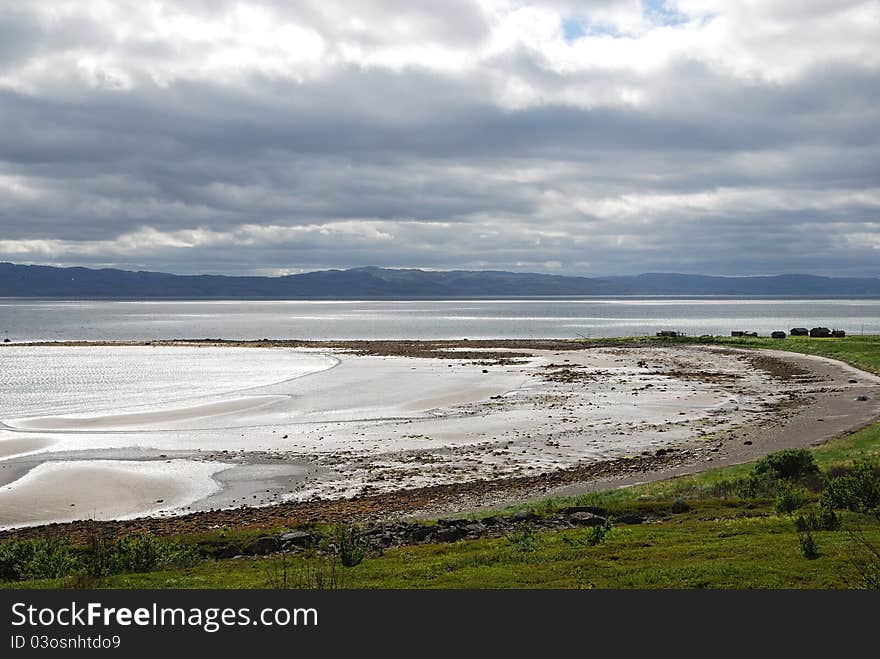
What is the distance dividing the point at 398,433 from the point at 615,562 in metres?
22.4

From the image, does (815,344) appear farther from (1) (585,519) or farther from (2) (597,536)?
(2) (597,536)

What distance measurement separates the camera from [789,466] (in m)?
20.3

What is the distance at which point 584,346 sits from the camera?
3497 inches

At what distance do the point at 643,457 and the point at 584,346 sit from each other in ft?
203

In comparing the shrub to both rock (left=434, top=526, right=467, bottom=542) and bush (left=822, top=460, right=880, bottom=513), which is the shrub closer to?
rock (left=434, top=526, right=467, bottom=542)

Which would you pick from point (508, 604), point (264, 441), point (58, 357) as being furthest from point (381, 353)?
point (508, 604)

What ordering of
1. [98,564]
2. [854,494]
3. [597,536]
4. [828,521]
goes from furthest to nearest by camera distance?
[854,494] → [597,536] → [828,521] → [98,564]

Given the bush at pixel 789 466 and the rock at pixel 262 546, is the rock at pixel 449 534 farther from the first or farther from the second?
the bush at pixel 789 466

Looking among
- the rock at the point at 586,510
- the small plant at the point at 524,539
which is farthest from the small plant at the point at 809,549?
the rock at the point at 586,510

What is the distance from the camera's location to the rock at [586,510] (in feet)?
55.7

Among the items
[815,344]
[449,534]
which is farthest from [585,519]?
[815,344]

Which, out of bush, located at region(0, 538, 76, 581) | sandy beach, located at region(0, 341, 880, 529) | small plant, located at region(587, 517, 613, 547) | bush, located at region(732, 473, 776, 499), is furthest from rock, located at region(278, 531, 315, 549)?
bush, located at region(732, 473, 776, 499)

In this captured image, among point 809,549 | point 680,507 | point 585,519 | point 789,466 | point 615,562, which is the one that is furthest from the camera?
point 789,466

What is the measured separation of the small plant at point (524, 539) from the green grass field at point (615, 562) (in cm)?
4
